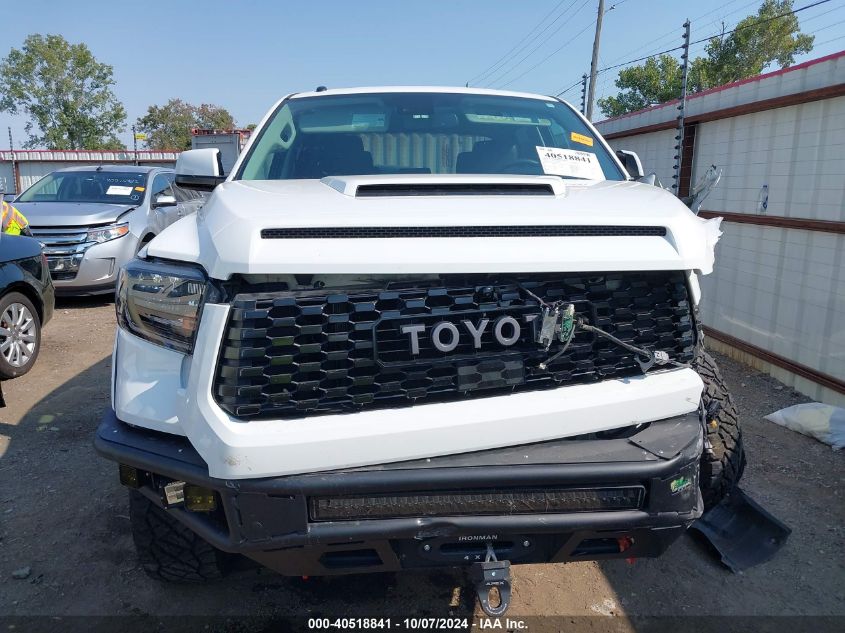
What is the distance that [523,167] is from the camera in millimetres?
3121

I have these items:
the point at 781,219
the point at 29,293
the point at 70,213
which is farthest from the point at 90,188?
the point at 781,219

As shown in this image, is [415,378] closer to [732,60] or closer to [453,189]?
[453,189]

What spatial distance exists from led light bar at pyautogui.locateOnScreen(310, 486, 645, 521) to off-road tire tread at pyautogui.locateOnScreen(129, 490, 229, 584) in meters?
0.91

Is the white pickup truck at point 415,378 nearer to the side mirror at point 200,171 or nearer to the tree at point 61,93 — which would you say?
the side mirror at point 200,171

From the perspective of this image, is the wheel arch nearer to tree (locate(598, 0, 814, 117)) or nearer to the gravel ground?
the gravel ground

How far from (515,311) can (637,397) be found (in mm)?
477

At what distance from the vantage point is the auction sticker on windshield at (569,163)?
3.05 m

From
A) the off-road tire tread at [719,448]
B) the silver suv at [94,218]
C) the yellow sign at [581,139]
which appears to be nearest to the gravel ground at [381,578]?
the off-road tire tread at [719,448]

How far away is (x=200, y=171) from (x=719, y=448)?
9.23 ft

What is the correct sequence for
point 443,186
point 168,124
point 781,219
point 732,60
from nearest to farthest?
point 443,186
point 781,219
point 732,60
point 168,124

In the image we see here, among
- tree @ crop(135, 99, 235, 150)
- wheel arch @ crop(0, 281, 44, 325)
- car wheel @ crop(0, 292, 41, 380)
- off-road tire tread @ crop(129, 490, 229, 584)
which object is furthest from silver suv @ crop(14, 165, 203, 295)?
tree @ crop(135, 99, 235, 150)

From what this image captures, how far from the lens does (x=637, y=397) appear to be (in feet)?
6.59

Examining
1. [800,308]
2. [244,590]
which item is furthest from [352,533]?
[800,308]

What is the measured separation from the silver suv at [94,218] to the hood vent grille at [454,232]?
19.8 ft
